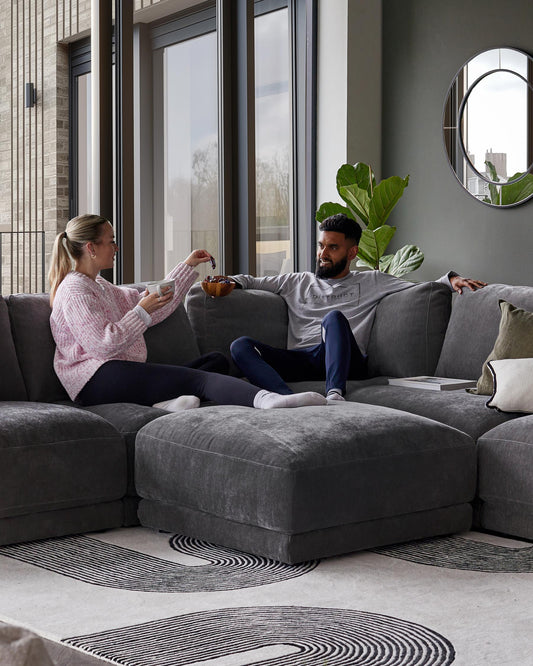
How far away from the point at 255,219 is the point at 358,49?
51.4 inches

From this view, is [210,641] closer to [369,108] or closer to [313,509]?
[313,509]

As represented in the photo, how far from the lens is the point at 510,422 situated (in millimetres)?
2926

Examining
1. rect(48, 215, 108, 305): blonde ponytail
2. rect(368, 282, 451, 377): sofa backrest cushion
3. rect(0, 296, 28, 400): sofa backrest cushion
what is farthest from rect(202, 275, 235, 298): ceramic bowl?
rect(0, 296, 28, 400): sofa backrest cushion

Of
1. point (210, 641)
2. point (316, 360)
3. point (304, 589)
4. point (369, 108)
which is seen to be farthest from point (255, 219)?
point (210, 641)

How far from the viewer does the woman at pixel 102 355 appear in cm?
340

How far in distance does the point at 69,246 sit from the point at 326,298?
49.6 inches

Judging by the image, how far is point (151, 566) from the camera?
255cm

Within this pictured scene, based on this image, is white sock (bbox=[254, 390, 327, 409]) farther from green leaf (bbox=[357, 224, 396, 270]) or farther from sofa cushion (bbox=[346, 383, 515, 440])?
green leaf (bbox=[357, 224, 396, 270])

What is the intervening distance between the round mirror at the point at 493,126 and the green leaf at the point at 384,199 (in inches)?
18.0

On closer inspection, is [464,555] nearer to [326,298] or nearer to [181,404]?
[181,404]

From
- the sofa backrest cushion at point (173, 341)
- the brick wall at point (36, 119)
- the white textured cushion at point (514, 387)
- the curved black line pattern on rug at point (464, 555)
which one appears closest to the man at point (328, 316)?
the sofa backrest cushion at point (173, 341)

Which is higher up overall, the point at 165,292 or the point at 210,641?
the point at 165,292

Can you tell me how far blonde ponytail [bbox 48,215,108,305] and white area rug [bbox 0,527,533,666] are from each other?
1.13 m

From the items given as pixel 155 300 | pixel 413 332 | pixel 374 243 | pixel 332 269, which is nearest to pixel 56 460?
pixel 155 300
